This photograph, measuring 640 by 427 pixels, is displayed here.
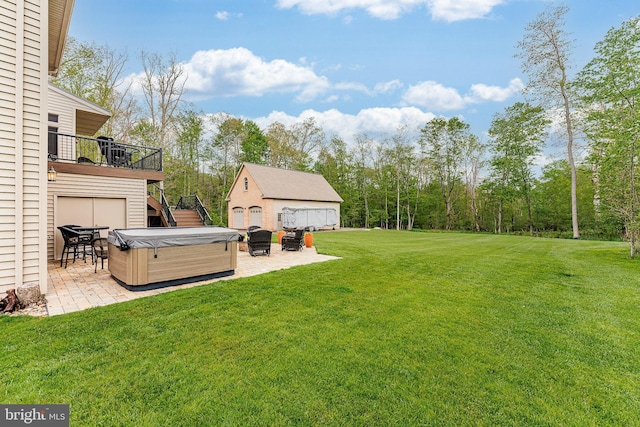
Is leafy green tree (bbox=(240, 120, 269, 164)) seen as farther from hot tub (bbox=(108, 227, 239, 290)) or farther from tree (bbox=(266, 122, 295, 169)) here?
hot tub (bbox=(108, 227, 239, 290))

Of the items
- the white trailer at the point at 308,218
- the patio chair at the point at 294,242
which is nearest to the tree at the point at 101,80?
the white trailer at the point at 308,218

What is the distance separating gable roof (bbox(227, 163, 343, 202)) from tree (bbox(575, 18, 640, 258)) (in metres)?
16.5

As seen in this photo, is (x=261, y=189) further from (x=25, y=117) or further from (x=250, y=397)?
(x=250, y=397)

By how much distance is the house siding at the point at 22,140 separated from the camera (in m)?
4.19

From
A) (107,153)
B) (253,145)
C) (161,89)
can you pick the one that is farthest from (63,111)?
(253,145)

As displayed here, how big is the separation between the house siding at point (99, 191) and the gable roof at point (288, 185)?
10796 millimetres

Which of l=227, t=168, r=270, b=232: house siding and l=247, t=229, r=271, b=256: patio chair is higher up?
l=227, t=168, r=270, b=232: house siding

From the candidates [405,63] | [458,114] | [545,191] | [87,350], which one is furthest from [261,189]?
[545,191]

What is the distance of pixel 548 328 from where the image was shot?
3592mm

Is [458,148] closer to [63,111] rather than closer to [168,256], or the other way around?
[168,256]

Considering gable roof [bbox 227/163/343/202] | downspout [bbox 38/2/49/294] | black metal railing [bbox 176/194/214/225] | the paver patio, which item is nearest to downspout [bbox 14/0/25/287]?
downspout [bbox 38/2/49/294]

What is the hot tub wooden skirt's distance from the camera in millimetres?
4810

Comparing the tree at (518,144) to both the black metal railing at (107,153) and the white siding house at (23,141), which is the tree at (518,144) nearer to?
the black metal railing at (107,153)

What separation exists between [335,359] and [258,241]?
6227mm
